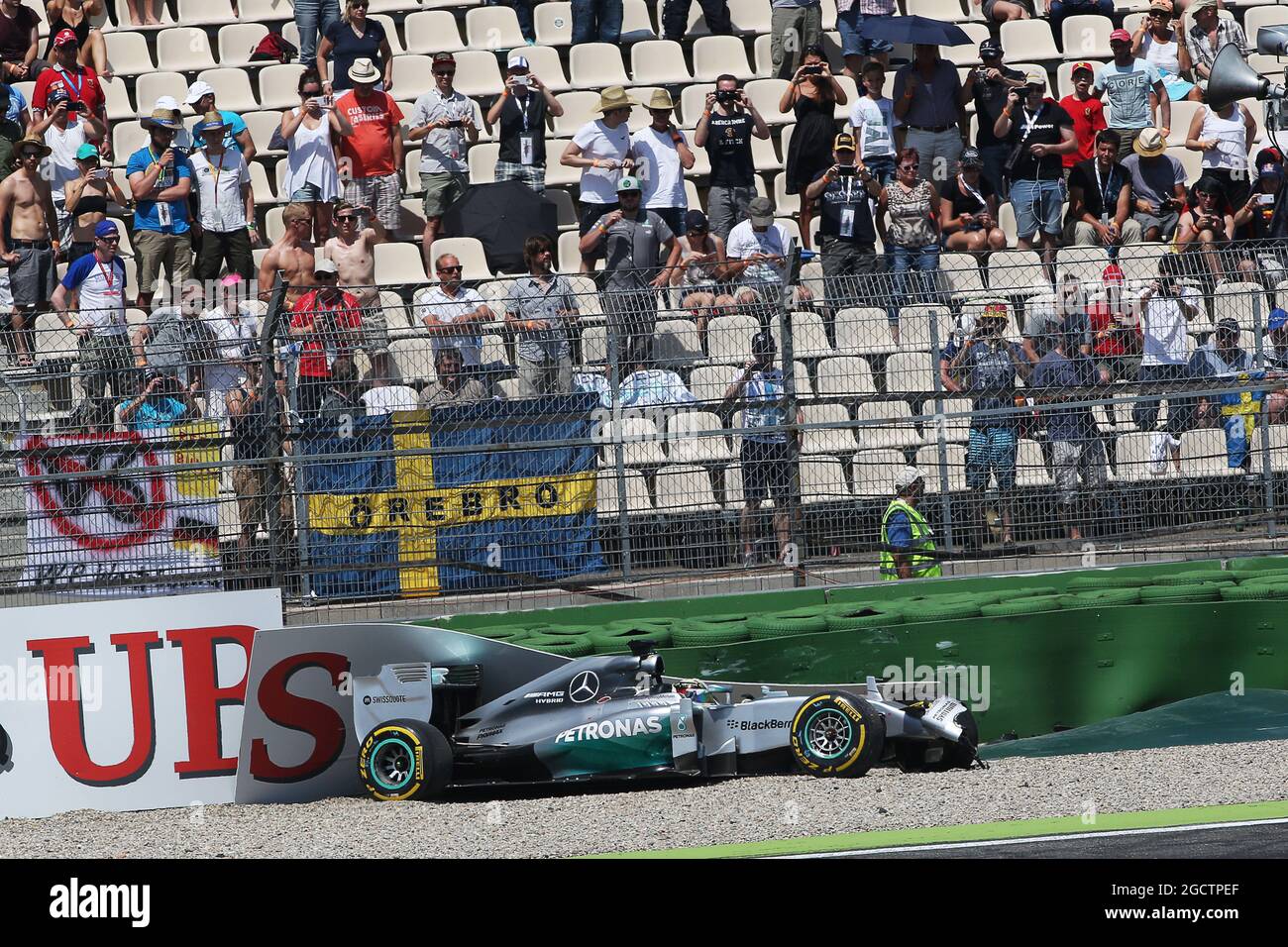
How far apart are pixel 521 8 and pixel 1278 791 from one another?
12.3m

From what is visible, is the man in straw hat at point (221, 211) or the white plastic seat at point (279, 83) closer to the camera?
the man in straw hat at point (221, 211)

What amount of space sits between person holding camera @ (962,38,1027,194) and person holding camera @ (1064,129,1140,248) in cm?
66

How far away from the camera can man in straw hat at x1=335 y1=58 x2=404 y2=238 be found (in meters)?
14.9

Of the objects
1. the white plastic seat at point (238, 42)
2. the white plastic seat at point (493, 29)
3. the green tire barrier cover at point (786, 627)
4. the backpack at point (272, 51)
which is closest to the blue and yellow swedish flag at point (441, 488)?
the green tire barrier cover at point (786, 627)

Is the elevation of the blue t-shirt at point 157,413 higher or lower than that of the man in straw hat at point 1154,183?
lower

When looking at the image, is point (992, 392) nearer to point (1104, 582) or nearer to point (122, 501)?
point (1104, 582)

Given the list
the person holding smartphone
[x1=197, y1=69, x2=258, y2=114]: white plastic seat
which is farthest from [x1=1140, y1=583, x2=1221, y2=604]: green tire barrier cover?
[x1=197, y1=69, x2=258, y2=114]: white plastic seat

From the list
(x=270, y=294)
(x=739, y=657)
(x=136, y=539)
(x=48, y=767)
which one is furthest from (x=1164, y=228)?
(x=48, y=767)

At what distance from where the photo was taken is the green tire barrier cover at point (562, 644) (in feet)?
30.4

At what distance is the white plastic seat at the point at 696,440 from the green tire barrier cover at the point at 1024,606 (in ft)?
6.08

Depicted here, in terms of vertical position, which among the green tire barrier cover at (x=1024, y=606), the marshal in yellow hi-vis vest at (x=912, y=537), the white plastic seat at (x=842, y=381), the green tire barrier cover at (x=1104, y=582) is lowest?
the green tire barrier cover at (x=1024, y=606)

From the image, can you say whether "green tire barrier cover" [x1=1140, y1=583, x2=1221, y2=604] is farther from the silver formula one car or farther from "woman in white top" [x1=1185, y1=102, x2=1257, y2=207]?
"woman in white top" [x1=1185, y1=102, x2=1257, y2=207]

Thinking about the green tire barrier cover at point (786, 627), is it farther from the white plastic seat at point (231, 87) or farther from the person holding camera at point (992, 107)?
the white plastic seat at point (231, 87)

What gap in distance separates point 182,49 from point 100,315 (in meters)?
6.21
